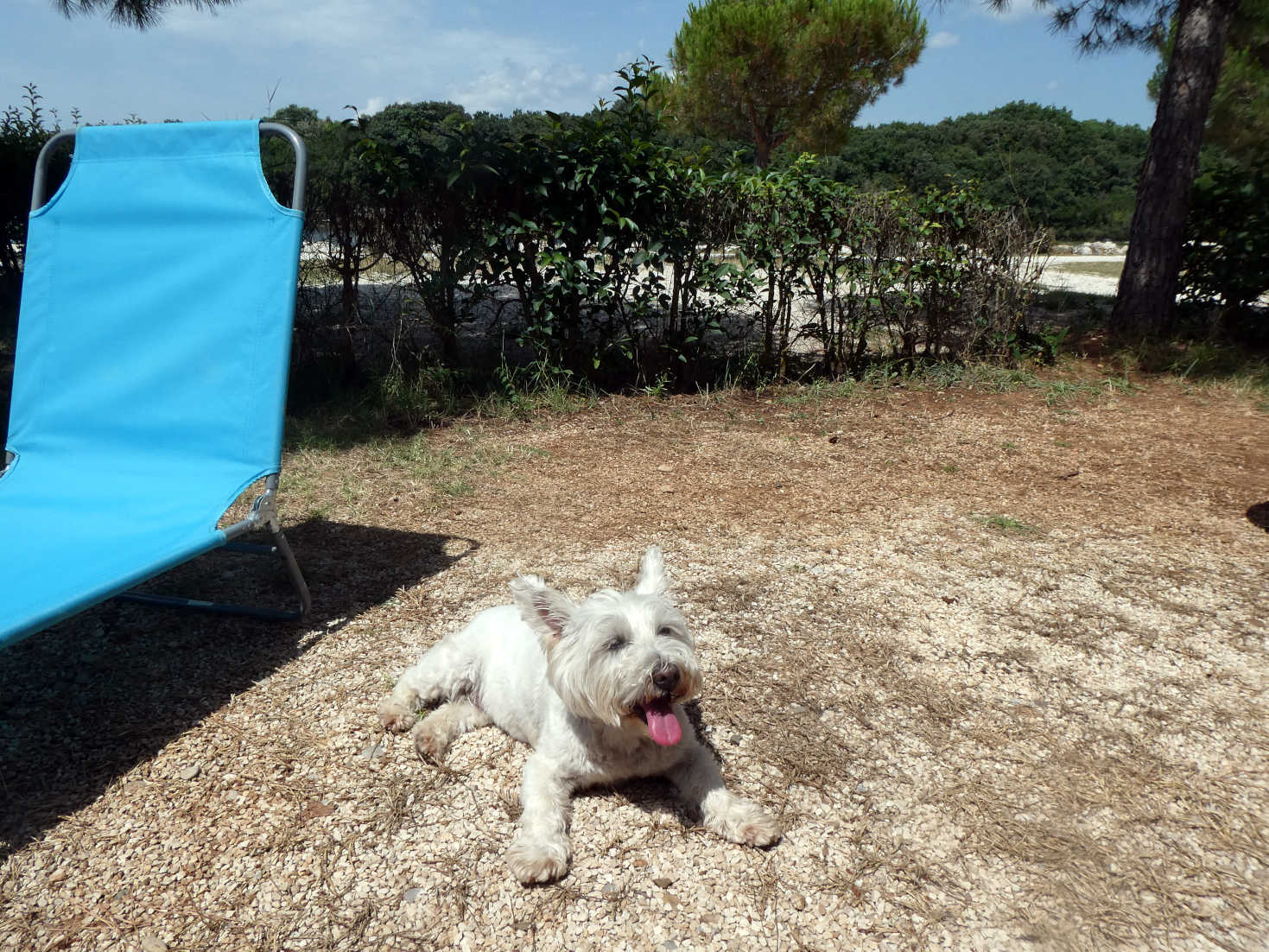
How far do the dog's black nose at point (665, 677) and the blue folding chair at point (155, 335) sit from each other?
5.97ft

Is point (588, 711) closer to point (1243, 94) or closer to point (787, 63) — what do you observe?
point (1243, 94)

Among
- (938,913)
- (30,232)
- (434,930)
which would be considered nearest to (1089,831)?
(938,913)

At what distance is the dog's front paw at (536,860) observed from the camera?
1.96 meters

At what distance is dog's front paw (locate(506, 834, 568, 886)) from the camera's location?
1.96 m

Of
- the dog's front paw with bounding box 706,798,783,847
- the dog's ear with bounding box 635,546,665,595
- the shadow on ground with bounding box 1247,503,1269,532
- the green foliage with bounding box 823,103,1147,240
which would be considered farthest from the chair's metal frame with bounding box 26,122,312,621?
the green foliage with bounding box 823,103,1147,240

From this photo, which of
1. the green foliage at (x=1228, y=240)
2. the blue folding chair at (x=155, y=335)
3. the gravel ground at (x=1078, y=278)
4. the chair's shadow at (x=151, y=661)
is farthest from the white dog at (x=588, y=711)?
the gravel ground at (x=1078, y=278)

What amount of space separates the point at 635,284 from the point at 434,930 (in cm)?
535

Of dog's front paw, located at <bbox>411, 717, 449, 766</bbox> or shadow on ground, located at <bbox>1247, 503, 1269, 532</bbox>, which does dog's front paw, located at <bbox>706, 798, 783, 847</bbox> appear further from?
shadow on ground, located at <bbox>1247, 503, 1269, 532</bbox>

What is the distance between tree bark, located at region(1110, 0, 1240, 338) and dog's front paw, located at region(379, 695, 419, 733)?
745cm

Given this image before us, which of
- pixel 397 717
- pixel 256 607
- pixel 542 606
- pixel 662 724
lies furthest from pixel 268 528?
pixel 662 724

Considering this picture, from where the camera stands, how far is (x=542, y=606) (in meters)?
2.09

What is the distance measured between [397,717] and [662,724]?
1048mm

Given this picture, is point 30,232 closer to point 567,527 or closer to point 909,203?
point 567,527

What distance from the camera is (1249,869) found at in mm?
1982
